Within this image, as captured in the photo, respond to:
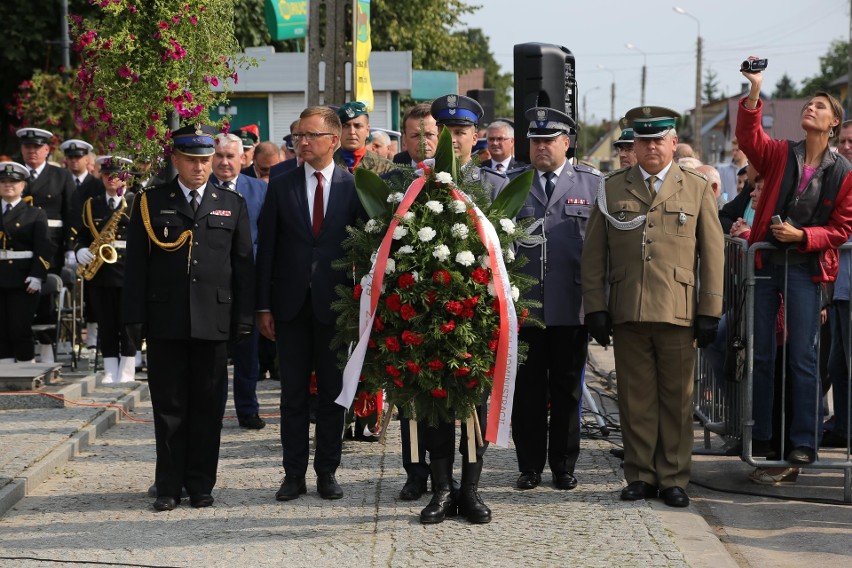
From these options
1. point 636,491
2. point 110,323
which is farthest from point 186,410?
point 110,323

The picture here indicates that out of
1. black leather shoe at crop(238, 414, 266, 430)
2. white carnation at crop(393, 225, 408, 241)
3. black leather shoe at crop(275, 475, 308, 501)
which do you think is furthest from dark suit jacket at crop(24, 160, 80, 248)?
white carnation at crop(393, 225, 408, 241)

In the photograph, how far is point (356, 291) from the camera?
675cm

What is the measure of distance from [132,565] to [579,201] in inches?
139

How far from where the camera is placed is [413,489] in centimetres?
733

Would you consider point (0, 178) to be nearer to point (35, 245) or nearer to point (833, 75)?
point (35, 245)

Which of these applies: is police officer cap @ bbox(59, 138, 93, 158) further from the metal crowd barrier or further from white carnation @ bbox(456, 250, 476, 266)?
white carnation @ bbox(456, 250, 476, 266)

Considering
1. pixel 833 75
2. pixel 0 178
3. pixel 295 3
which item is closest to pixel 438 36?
pixel 295 3

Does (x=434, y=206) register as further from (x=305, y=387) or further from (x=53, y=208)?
(x=53, y=208)

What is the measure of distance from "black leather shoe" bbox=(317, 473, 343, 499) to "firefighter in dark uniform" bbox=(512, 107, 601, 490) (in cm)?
115

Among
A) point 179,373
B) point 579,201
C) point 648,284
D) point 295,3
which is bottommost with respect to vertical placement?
point 179,373

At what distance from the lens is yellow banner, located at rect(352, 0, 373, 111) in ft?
41.9

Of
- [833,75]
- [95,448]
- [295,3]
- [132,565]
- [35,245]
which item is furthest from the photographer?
[833,75]

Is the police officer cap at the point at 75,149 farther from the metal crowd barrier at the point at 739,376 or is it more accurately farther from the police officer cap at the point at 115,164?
the metal crowd barrier at the point at 739,376

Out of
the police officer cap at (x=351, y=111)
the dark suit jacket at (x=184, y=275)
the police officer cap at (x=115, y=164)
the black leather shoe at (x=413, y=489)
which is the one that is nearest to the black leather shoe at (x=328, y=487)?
the black leather shoe at (x=413, y=489)
